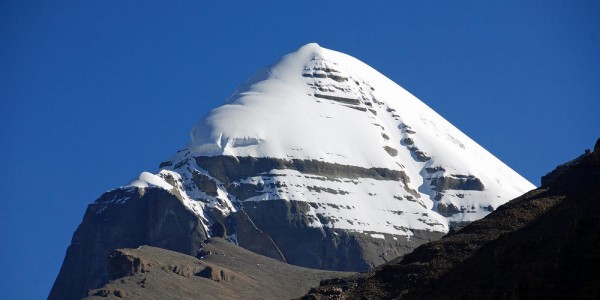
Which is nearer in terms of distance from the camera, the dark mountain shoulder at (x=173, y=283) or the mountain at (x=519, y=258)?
the mountain at (x=519, y=258)

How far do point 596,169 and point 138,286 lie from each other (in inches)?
3829

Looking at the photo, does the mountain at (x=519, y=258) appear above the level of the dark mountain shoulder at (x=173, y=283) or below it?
below

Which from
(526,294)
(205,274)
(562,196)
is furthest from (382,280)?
(205,274)

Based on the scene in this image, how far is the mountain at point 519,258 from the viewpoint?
62.2 meters

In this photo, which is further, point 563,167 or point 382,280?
point 563,167

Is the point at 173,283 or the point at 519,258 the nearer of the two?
the point at 519,258

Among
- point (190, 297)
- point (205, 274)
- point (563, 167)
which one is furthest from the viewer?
point (205, 274)

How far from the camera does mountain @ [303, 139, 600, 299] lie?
62250mm

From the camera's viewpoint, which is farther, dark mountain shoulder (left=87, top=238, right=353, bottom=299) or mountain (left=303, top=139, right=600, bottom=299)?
dark mountain shoulder (left=87, top=238, right=353, bottom=299)

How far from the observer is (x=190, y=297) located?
598ft

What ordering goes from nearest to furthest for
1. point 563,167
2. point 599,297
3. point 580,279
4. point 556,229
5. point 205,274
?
point 599,297
point 580,279
point 556,229
point 563,167
point 205,274

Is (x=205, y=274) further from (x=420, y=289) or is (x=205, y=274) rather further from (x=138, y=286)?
(x=420, y=289)

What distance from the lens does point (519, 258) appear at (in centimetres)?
7169

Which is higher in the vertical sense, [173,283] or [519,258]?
[173,283]
